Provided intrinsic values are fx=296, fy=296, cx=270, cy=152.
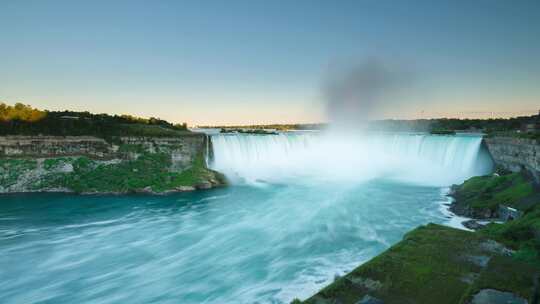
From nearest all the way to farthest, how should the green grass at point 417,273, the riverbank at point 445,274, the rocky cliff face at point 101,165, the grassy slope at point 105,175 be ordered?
the riverbank at point 445,274, the green grass at point 417,273, the grassy slope at point 105,175, the rocky cliff face at point 101,165

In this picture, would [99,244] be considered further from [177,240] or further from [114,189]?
[114,189]

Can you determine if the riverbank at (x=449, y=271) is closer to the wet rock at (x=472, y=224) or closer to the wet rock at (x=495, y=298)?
the wet rock at (x=495, y=298)

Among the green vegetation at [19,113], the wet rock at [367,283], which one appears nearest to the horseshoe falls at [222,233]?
the wet rock at [367,283]

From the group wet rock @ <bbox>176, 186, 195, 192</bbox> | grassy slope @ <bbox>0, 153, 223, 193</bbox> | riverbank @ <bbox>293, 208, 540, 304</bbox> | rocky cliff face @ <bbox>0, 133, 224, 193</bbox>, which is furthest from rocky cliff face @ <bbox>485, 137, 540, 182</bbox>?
wet rock @ <bbox>176, 186, 195, 192</bbox>

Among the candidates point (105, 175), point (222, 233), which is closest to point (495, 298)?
point (222, 233)

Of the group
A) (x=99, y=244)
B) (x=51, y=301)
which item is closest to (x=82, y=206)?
(x=99, y=244)

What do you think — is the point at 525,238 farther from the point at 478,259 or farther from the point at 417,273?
the point at 417,273
